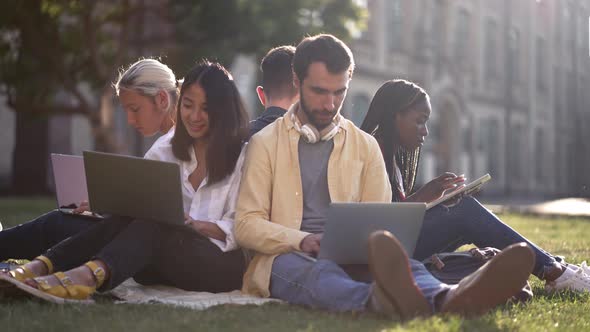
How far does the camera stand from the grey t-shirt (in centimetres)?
446

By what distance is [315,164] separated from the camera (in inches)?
177

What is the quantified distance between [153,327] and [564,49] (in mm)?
46045

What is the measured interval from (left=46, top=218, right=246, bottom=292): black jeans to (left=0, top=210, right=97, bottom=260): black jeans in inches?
19.8

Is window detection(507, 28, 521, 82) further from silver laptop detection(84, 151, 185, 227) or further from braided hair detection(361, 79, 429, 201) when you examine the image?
silver laptop detection(84, 151, 185, 227)

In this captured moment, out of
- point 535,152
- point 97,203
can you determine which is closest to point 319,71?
point 97,203

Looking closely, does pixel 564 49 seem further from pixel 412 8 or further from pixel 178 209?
pixel 178 209

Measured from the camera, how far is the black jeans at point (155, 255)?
4.19m

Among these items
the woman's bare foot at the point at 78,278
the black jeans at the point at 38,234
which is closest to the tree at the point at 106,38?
the black jeans at the point at 38,234

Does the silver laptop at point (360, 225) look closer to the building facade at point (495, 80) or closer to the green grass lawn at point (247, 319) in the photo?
the green grass lawn at point (247, 319)

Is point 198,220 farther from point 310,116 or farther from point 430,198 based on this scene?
point 430,198

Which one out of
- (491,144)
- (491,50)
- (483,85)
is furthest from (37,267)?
(491,50)

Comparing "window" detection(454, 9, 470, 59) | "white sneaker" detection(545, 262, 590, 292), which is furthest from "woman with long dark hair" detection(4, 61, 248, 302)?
"window" detection(454, 9, 470, 59)

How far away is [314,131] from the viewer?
4434 millimetres

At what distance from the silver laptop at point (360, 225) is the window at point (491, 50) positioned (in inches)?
1333
